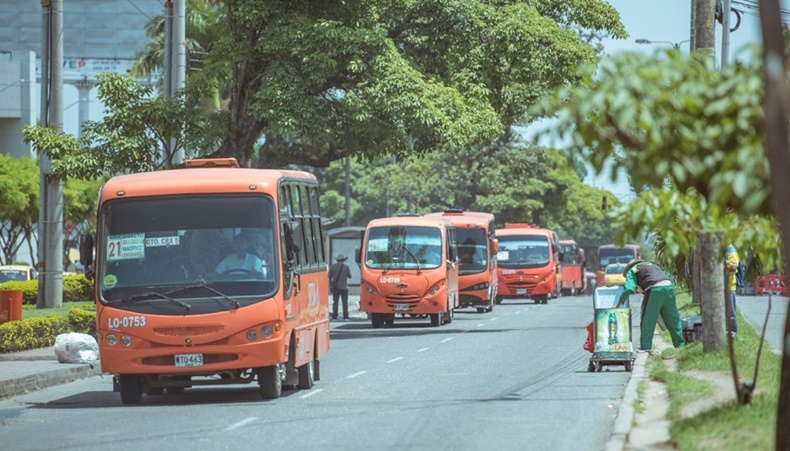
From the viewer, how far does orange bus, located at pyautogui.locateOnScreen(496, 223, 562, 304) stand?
2188 inches

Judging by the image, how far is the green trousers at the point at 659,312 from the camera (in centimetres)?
2108

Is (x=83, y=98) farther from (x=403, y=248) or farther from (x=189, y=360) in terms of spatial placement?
(x=189, y=360)

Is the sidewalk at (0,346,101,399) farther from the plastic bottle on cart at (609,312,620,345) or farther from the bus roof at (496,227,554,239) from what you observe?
the bus roof at (496,227,554,239)

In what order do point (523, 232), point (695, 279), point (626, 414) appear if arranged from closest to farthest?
point (626, 414), point (695, 279), point (523, 232)

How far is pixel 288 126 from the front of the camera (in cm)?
2970

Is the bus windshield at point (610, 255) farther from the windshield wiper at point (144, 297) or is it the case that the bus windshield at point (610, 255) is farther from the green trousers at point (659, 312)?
the windshield wiper at point (144, 297)

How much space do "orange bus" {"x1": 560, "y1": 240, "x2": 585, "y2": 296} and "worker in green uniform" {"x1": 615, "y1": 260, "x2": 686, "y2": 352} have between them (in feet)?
172

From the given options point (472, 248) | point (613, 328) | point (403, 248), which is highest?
point (472, 248)

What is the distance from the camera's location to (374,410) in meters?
15.5

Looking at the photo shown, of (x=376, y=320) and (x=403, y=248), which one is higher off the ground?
(x=403, y=248)

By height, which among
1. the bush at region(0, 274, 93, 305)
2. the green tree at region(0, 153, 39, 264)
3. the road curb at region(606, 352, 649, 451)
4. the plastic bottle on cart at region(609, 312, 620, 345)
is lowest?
the road curb at region(606, 352, 649, 451)

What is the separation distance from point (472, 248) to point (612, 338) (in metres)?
27.0

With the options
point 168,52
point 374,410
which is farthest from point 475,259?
point 374,410

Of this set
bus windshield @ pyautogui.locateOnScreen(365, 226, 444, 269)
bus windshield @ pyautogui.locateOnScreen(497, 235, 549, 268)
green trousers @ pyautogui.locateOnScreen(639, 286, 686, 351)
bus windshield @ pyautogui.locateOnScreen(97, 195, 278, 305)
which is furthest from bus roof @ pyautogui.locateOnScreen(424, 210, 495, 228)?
bus windshield @ pyautogui.locateOnScreen(97, 195, 278, 305)
